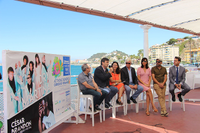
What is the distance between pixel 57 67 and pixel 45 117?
97cm

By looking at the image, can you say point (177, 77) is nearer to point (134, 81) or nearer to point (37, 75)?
point (134, 81)

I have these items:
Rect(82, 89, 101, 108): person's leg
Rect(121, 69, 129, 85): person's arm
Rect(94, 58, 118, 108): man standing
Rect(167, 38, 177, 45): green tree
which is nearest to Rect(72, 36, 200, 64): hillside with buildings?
Rect(167, 38, 177, 45): green tree

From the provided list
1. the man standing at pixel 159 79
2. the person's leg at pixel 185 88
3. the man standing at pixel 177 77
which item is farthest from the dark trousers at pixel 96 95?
the person's leg at pixel 185 88

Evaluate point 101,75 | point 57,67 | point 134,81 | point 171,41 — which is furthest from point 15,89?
point 171,41

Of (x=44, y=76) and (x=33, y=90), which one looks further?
(x=44, y=76)

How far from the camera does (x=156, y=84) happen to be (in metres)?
4.79

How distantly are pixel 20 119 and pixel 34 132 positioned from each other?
1.28 feet

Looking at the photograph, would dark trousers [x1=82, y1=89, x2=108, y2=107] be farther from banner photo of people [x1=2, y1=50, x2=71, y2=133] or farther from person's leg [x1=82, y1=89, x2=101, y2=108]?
banner photo of people [x1=2, y1=50, x2=71, y2=133]

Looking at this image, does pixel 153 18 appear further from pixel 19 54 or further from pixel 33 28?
pixel 33 28

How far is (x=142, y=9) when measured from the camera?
5.91 metres

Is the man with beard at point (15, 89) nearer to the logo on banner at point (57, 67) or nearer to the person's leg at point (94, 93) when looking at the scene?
the logo on banner at point (57, 67)

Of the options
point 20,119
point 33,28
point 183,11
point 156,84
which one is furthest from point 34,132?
point 33,28

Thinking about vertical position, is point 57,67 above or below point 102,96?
above

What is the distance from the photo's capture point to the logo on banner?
10.8 ft
